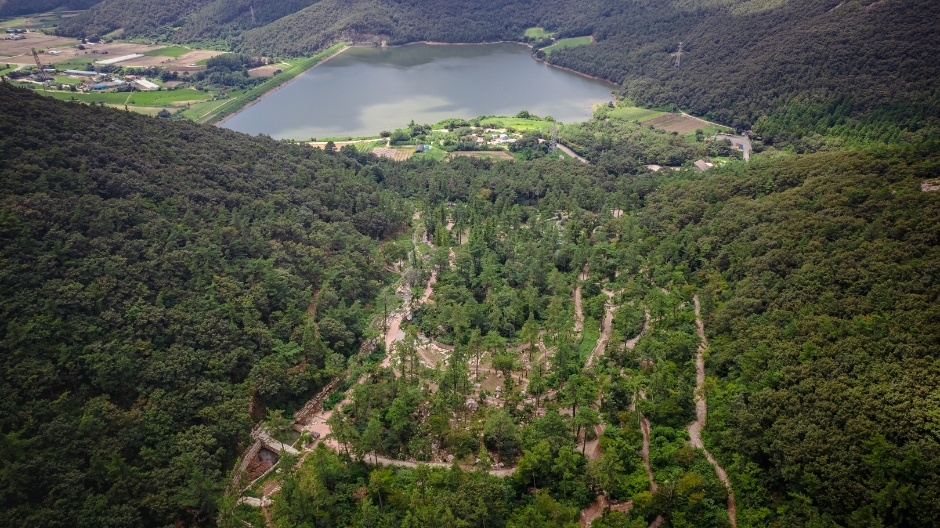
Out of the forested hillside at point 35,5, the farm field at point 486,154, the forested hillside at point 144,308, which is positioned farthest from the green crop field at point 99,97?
the farm field at point 486,154

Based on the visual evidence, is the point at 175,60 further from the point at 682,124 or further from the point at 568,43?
the point at 682,124

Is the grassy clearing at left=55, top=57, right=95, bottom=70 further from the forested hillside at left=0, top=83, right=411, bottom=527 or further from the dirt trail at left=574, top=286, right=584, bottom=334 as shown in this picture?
the dirt trail at left=574, top=286, right=584, bottom=334

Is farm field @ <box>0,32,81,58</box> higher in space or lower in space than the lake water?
higher

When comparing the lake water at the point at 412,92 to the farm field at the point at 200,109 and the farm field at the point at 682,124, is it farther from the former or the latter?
the farm field at the point at 682,124

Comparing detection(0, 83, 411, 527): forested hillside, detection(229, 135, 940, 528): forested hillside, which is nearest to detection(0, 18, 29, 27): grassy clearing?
detection(0, 83, 411, 527): forested hillside

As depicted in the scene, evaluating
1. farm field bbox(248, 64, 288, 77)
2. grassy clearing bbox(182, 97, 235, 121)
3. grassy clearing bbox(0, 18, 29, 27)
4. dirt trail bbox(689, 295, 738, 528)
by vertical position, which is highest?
grassy clearing bbox(0, 18, 29, 27)

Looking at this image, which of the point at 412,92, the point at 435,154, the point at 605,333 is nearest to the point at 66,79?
the point at 412,92

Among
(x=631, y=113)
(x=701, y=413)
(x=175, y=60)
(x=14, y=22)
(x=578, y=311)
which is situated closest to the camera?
(x=701, y=413)

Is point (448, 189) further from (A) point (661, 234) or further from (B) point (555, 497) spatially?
(B) point (555, 497)
